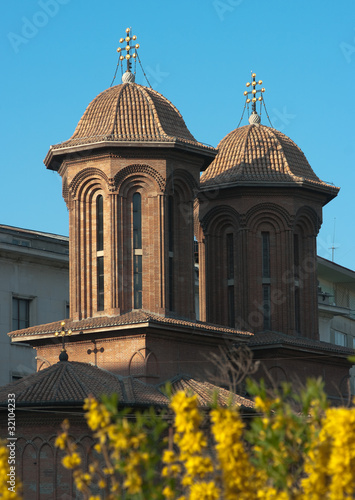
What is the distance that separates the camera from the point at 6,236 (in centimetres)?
4128

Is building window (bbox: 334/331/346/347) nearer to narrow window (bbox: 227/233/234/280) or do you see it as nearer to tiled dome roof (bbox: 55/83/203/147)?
narrow window (bbox: 227/233/234/280)

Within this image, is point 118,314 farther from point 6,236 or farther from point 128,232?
point 6,236

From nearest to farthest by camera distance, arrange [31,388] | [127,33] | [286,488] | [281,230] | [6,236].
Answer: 1. [286,488]
2. [31,388]
3. [127,33]
4. [281,230]
5. [6,236]

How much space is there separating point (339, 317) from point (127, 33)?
98.8 feet

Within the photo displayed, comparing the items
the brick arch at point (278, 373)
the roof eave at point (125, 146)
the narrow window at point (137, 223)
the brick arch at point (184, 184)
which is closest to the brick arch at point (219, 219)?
the roof eave at point (125, 146)

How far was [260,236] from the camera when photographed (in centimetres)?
3734

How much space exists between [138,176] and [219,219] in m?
Result: 7.03

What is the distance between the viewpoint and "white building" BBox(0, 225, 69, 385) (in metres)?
40.0

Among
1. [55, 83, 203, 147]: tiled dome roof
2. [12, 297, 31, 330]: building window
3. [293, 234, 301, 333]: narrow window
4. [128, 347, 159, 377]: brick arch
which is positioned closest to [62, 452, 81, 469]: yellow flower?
[128, 347, 159, 377]: brick arch

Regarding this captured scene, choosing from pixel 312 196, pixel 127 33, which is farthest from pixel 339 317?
pixel 127 33

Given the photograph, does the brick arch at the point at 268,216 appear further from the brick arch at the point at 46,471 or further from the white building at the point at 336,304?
the white building at the point at 336,304

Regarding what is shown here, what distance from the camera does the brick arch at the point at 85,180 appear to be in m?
31.8

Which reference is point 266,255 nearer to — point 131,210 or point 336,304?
point 131,210

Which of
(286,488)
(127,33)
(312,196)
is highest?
(127,33)
